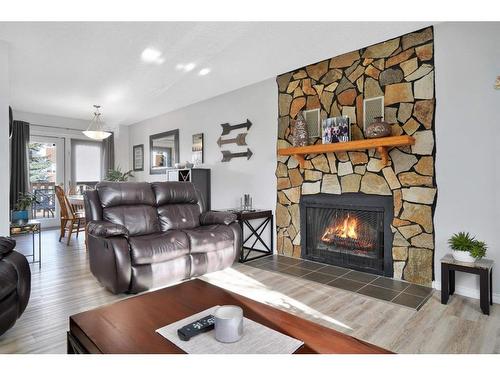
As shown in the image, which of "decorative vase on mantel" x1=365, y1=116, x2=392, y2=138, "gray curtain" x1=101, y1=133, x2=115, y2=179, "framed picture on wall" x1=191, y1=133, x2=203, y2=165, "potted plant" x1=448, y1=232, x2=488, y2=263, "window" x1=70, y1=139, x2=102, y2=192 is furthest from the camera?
"gray curtain" x1=101, y1=133, x2=115, y2=179

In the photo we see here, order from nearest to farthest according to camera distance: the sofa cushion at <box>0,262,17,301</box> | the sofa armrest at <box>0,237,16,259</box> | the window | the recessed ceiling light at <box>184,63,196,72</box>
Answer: the sofa cushion at <box>0,262,17,301</box> → the sofa armrest at <box>0,237,16,259</box> → the recessed ceiling light at <box>184,63,196,72</box> → the window

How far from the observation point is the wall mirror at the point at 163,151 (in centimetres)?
592

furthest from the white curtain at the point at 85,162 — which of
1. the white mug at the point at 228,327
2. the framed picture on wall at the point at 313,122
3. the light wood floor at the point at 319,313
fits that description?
the white mug at the point at 228,327

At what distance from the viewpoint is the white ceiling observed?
9.39 ft

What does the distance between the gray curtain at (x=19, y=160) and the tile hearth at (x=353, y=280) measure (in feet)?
16.2

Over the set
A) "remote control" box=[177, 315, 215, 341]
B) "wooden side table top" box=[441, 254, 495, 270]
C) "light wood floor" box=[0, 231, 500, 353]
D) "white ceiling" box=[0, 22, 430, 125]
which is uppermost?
"white ceiling" box=[0, 22, 430, 125]

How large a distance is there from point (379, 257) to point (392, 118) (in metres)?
1.44

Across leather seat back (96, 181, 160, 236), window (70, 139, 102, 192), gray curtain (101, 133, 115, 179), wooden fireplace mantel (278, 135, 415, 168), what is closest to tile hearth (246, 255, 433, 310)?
wooden fireplace mantel (278, 135, 415, 168)

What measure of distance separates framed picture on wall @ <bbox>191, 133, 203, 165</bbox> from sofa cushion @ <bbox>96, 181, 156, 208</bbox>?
75.9 inches

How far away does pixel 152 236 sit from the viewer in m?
3.01

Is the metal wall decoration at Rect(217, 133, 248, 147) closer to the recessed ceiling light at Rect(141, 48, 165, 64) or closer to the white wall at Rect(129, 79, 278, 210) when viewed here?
the white wall at Rect(129, 79, 278, 210)

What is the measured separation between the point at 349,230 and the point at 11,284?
3.07 m

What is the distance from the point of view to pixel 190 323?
136cm
